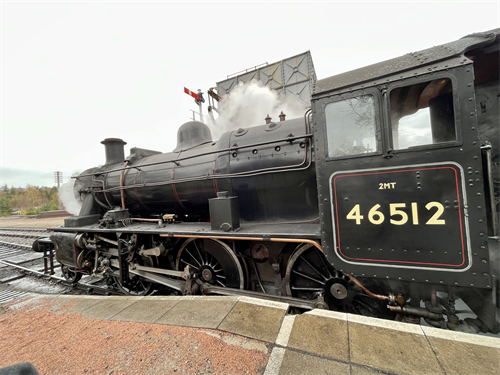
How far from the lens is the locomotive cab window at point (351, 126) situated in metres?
2.20

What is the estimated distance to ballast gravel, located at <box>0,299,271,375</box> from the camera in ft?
6.00

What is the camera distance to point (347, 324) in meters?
2.06

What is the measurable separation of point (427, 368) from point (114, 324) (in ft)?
10.4

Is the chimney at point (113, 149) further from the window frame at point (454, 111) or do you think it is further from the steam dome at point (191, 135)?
the window frame at point (454, 111)

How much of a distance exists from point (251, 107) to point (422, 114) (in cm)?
1676

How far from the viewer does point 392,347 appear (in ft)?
5.74

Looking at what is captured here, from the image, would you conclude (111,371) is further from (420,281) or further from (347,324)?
(420,281)

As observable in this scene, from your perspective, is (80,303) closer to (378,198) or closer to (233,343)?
(233,343)

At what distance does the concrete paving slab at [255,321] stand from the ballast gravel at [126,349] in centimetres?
8

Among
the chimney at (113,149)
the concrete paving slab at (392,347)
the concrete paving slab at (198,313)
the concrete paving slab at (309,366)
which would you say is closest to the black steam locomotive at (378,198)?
the concrete paving slab at (392,347)

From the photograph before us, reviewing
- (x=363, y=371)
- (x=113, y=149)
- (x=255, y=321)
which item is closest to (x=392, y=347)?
(x=363, y=371)

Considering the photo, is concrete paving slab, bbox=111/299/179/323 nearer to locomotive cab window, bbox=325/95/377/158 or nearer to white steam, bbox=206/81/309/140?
locomotive cab window, bbox=325/95/377/158

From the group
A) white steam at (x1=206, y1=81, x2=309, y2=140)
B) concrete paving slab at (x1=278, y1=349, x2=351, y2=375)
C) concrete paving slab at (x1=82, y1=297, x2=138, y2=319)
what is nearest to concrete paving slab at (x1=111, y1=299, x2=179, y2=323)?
concrete paving slab at (x1=82, y1=297, x2=138, y2=319)

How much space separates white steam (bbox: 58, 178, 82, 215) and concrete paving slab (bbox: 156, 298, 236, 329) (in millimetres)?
5521
